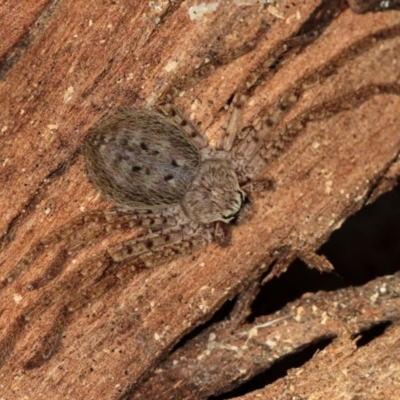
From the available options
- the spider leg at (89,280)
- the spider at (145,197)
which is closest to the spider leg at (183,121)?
the spider at (145,197)

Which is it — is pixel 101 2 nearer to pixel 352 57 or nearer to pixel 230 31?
pixel 230 31

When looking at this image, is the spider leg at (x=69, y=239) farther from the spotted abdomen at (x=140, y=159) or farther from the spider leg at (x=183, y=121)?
the spider leg at (x=183, y=121)

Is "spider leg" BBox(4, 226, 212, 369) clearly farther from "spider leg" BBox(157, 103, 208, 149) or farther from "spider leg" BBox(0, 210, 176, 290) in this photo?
"spider leg" BBox(157, 103, 208, 149)

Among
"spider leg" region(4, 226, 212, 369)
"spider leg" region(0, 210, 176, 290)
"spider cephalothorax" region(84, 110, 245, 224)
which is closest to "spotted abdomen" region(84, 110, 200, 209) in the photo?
"spider cephalothorax" region(84, 110, 245, 224)

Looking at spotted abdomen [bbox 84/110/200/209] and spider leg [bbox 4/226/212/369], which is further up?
spotted abdomen [bbox 84/110/200/209]

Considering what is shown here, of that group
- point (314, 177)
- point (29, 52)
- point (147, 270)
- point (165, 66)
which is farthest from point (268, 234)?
point (29, 52)
